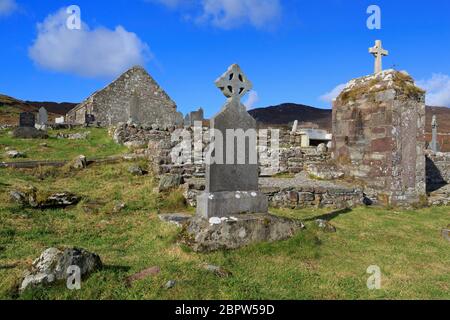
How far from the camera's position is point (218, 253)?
18.9 feet

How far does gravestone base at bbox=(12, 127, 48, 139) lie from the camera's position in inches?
734

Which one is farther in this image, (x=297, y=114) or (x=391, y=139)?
(x=297, y=114)

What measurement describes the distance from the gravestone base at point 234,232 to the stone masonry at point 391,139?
592 centimetres

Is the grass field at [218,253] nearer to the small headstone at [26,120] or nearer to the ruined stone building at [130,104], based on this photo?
the small headstone at [26,120]

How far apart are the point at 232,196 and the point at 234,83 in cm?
219

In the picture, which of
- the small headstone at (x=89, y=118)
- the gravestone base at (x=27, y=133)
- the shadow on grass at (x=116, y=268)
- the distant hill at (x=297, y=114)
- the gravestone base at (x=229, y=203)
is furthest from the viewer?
the distant hill at (x=297, y=114)

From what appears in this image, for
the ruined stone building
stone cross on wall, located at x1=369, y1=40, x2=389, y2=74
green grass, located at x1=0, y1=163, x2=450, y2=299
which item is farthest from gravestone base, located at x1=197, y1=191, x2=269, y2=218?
the ruined stone building

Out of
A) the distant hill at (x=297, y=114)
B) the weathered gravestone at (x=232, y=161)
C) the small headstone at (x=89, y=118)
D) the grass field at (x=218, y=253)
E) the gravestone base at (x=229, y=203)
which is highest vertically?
the distant hill at (x=297, y=114)

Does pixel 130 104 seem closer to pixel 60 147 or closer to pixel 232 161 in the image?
pixel 60 147

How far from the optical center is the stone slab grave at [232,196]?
605cm

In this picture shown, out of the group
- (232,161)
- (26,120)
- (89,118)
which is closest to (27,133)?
(26,120)

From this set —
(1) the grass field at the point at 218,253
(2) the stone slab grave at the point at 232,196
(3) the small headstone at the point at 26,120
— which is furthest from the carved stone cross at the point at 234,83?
(3) the small headstone at the point at 26,120

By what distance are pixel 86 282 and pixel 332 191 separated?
7.40 m
